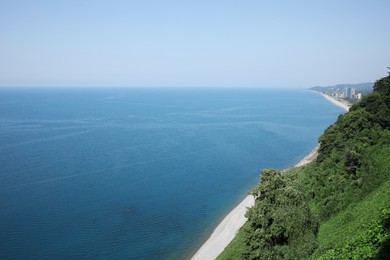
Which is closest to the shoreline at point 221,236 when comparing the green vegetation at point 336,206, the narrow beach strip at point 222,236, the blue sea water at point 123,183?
the narrow beach strip at point 222,236

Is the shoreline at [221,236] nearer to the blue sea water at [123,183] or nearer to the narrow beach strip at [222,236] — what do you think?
the narrow beach strip at [222,236]

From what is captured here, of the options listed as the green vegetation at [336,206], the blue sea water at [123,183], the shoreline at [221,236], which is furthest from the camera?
the blue sea water at [123,183]

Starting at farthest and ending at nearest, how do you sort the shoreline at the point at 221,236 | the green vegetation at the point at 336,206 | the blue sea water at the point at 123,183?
the blue sea water at the point at 123,183 → the shoreline at the point at 221,236 → the green vegetation at the point at 336,206

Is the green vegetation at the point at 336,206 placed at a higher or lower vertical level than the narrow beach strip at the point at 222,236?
higher

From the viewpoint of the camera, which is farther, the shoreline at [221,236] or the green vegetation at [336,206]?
the shoreline at [221,236]

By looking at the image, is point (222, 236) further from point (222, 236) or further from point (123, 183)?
point (123, 183)

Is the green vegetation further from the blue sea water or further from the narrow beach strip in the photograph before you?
the blue sea water

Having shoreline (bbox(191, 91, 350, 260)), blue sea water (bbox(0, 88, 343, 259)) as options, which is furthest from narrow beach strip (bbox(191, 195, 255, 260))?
blue sea water (bbox(0, 88, 343, 259))

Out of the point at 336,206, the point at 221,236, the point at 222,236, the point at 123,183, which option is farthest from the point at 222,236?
the point at 123,183
